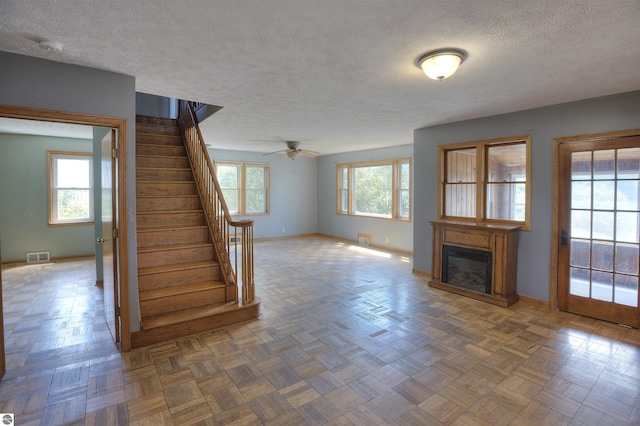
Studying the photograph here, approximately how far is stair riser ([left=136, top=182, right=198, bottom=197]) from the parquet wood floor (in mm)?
1474

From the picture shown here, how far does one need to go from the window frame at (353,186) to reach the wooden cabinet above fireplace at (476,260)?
2.48 metres

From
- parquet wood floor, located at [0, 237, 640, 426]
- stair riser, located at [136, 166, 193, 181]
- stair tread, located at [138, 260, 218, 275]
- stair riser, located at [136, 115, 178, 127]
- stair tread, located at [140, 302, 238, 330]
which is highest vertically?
stair riser, located at [136, 115, 178, 127]

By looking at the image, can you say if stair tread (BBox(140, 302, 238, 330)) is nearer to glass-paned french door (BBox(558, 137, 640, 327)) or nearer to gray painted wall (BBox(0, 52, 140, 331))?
gray painted wall (BBox(0, 52, 140, 331))

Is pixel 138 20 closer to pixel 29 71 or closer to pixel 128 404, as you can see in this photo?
pixel 29 71

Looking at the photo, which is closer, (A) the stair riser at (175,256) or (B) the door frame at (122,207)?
(B) the door frame at (122,207)

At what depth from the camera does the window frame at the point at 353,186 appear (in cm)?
716

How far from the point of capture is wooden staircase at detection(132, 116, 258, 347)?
3.17 metres

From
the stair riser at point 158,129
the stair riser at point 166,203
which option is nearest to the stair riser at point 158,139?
the stair riser at point 158,129

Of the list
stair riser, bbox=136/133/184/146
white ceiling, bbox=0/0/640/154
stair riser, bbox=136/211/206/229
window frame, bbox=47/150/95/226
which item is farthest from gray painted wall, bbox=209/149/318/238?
white ceiling, bbox=0/0/640/154

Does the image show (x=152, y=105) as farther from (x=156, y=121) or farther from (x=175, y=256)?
(x=175, y=256)

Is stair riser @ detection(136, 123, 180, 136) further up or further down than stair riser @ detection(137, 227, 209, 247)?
further up

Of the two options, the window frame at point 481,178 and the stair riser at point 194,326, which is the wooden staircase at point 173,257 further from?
the window frame at point 481,178

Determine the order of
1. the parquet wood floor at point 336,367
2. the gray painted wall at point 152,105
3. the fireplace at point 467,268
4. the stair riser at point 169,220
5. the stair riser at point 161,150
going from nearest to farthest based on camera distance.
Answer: the parquet wood floor at point 336,367
the stair riser at point 169,220
the fireplace at point 467,268
the stair riser at point 161,150
the gray painted wall at point 152,105

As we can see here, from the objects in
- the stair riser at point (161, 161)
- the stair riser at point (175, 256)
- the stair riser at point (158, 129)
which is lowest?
the stair riser at point (175, 256)
